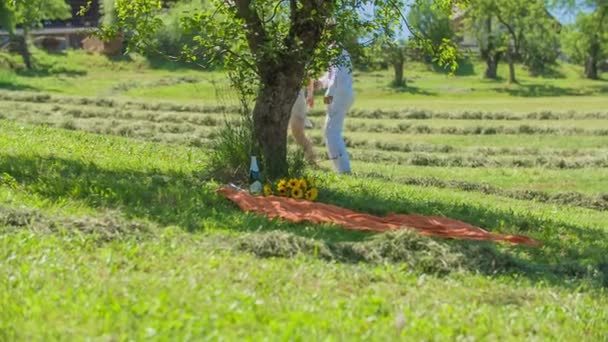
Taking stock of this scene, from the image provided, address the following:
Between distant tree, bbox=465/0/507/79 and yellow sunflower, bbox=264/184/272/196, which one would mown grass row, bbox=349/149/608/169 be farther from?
distant tree, bbox=465/0/507/79

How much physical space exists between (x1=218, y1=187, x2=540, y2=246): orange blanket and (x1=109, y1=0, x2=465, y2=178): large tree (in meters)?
1.29

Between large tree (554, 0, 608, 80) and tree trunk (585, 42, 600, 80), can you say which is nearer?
large tree (554, 0, 608, 80)

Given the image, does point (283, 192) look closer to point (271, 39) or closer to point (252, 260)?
point (271, 39)

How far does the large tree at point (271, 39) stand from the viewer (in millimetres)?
10125

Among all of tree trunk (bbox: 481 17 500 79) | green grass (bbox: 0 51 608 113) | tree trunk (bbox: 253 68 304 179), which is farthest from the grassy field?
tree trunk (bbox: 481 17 500 79)

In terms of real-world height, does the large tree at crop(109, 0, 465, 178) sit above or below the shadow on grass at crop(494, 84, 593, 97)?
above

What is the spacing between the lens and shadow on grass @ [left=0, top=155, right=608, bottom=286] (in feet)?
23.1

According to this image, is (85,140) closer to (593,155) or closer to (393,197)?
(393,197)

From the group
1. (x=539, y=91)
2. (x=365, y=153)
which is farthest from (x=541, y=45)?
(x=365, y=153)

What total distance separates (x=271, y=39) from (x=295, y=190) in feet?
6.01

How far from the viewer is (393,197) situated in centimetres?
1077

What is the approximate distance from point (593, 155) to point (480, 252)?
13.9 meters

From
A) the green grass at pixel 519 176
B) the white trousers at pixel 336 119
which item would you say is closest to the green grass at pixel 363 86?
the green grass at pixel 519 176

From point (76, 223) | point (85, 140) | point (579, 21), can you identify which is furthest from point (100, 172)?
point (579, 21)
